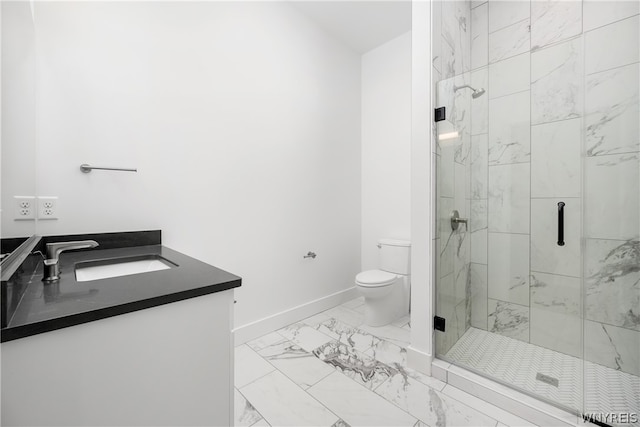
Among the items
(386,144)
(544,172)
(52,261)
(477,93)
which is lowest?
(52,261)

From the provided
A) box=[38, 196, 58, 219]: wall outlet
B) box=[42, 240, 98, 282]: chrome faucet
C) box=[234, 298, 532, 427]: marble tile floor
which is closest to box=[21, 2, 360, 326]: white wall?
box=[38, 196, 58, 219]: wall outlet

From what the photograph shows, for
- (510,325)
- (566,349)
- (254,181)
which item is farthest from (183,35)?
(566,349)

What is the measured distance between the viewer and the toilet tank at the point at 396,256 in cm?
256

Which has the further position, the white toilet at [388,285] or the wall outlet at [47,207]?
Result: the white toilet at [388,285]

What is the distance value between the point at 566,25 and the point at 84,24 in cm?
293

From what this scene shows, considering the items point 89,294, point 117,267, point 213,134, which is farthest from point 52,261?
point 213,134

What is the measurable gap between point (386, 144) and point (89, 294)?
2712 mm

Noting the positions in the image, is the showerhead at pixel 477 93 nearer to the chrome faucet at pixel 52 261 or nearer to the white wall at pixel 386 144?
the white wall at pixel 386 144

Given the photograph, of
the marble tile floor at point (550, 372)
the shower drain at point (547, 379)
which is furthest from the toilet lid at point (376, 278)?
the shower drain at point (547, 379)

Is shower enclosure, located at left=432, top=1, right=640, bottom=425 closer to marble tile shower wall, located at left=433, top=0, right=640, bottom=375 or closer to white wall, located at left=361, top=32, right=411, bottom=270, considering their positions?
marble tile shower wall, located at left=433, top=0, right=640, bottom=375

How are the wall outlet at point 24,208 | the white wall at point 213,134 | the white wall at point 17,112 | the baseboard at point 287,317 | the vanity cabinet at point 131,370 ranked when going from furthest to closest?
the baseboard at point 287,317 < the white wall at point 213,134 < the wall outlet at point 24,208 < the white wall at point 17,112 < the vanity cabinet at point 131,370

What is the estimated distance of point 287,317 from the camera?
96.0 inches

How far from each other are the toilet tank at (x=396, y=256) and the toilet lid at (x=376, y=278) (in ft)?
0.35

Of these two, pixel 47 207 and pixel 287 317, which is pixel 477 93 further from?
pixel 47 207
